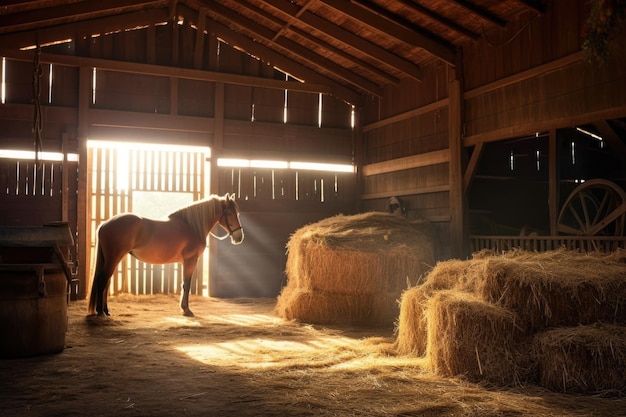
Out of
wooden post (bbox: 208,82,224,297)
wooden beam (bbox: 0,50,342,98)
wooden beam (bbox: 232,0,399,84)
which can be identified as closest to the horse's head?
wooden post (bbox: 208,82,224,297)

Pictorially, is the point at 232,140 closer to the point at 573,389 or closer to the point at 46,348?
the point at 46,348

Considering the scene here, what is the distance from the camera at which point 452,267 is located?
17.3 feet

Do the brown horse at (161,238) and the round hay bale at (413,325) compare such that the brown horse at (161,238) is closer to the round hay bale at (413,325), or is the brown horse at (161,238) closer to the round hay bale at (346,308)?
the round hay bale at (346,308)

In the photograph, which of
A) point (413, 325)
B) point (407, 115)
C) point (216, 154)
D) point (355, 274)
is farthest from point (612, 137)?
point (216, 154)

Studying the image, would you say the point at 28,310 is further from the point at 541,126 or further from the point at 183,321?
the point at 541,126

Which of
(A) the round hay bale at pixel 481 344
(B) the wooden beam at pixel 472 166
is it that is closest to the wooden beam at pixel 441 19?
(B) the wooden beam at pixel 472 166

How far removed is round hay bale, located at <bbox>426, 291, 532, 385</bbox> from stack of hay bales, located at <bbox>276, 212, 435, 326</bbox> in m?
2.69

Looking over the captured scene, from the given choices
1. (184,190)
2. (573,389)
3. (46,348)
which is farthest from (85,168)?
(573,389)

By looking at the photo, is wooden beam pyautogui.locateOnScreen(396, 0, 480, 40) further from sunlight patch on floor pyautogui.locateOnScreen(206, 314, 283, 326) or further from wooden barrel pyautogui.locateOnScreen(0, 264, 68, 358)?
wooden barrel pyautogui.locateOnScreen(0, 264, 68, 358)

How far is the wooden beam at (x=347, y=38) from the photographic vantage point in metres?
8.15

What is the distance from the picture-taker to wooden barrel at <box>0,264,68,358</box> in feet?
15.3

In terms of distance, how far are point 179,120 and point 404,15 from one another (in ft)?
13.8

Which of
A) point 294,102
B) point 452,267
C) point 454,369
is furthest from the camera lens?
point 294,102

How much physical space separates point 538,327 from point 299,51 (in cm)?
661
